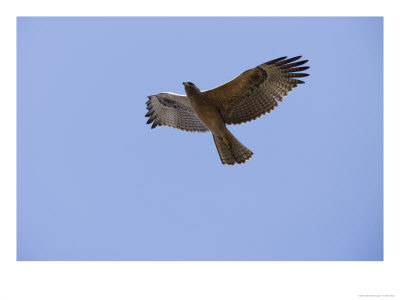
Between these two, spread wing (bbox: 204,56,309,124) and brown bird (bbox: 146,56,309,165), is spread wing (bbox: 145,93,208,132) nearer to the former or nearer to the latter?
brown bird (bbox: 146,56,309,165)

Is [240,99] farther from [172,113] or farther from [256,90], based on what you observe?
[172,113]

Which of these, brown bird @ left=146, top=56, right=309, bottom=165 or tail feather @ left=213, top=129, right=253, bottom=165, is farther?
tail feather @ left=213, top=129, right=253, bottom=165

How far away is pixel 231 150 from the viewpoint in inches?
328

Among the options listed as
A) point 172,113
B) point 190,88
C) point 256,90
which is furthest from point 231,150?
point 172,113

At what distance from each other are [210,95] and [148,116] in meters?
1.83

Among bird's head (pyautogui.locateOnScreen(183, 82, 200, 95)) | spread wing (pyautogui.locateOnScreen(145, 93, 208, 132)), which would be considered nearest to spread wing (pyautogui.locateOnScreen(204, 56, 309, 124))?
bird's head (pyautogui.locateOnScreen(183, 82, 200, 95))

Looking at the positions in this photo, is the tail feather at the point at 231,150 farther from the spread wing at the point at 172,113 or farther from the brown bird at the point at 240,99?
the spread wing at the point at 172,113

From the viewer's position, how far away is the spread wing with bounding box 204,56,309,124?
7964 millimetres

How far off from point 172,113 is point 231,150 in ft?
5.53

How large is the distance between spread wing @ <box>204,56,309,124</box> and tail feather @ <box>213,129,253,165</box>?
36 cm

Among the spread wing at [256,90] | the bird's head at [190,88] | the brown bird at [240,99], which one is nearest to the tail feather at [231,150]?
the brown bird at [240,99]

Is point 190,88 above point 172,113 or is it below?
above

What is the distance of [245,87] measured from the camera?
8.18 meters

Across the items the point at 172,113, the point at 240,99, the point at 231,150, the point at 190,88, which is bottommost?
the point at 231,150
